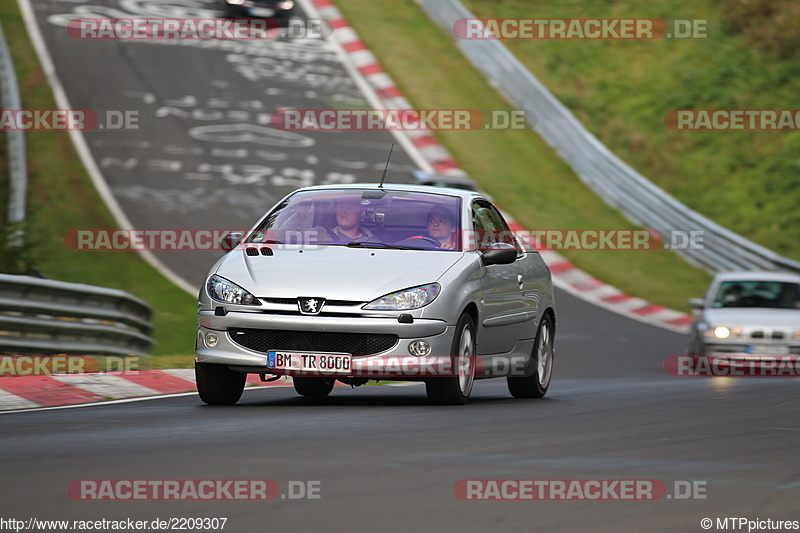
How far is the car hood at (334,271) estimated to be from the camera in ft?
31.3

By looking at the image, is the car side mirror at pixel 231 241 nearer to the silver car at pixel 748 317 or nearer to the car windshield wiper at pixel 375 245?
the car windshield wiper at pixel 375 245

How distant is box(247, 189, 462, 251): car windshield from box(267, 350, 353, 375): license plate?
1.01 m

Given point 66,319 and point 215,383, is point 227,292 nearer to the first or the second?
point 215,383

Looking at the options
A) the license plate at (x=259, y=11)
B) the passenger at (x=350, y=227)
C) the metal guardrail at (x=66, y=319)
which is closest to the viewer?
the passenger at (x=350, y=227)

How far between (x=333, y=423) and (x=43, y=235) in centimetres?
1384

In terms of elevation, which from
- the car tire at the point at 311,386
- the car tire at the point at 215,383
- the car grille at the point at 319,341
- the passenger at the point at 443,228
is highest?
the passenger at the point at 443,228

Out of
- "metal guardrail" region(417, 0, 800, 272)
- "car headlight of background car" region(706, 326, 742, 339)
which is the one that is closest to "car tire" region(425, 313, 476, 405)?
"car headlight of background car" region(706, 326, 742, 339)

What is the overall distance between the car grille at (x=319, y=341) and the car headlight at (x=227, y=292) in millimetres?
199

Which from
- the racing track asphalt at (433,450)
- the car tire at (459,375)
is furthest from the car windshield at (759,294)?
the car tire at (459,375)

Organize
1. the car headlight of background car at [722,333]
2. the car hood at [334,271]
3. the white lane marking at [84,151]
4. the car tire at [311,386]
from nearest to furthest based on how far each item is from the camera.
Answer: the car hood at [334,271] < the car tire at [311,386] < the car headlight of background car at [722,333] < the white lane marking at [84,151]

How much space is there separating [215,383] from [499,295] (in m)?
2.22

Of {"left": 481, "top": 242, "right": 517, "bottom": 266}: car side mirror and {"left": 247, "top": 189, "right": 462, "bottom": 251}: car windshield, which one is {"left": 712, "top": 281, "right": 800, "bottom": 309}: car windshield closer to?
{"left": 481, "top": 242, "right": 517, "bottom": 266}: car side mirror

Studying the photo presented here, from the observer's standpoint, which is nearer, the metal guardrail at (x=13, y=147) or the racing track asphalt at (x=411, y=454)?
the racing track asphalt at (x=411, y=454)

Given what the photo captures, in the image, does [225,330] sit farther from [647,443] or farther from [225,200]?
[225,200]
